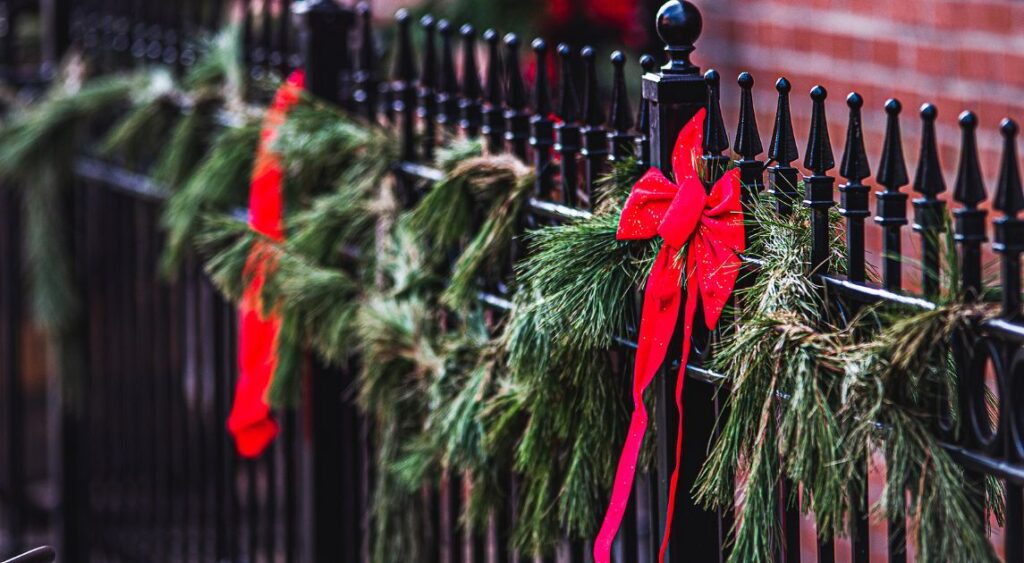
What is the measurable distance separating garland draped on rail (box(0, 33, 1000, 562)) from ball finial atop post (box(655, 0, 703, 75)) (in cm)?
19

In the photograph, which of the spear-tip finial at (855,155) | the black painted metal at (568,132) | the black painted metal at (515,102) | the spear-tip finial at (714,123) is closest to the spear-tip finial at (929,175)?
the spear-tip finial at (855,155)

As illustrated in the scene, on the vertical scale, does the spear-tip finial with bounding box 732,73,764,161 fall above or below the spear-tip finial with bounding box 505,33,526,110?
below

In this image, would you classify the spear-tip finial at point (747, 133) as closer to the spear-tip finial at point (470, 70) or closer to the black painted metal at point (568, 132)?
the black painted metal at point (568, 132)

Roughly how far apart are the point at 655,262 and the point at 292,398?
1.32 m

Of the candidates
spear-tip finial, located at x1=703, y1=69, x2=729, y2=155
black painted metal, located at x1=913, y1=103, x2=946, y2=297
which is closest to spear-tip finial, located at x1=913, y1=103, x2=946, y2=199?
black painted metal, located at x1=913, y1=103, x2=946, y2=297

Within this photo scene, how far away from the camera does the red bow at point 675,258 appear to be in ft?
6.05

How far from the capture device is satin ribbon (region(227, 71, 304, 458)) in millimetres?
3012

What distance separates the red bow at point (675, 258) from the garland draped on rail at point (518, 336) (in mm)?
40

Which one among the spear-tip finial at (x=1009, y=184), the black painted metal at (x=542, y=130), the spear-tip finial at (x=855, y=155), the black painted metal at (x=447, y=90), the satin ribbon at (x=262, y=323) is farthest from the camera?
the satin ribbon at (x=262, y=323)

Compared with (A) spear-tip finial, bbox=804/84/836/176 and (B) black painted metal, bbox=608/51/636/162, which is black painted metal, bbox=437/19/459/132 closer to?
(B) black painted metal, bbox=608/51/636/162

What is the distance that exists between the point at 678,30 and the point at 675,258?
341mm

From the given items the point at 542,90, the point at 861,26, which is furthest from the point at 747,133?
the point at 861,26

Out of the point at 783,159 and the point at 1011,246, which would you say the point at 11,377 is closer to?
the point at 783,159

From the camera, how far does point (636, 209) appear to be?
6.26 ft
